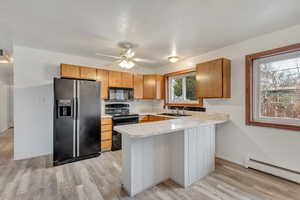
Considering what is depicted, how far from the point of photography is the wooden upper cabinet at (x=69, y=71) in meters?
3.19

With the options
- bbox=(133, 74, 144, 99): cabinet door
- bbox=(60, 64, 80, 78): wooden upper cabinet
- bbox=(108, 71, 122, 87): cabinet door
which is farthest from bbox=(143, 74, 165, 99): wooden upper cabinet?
bbox=(60, 64, 80, 78): wooden upper cabinet

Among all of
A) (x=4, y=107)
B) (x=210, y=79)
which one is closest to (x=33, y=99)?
(x=210, y=79)

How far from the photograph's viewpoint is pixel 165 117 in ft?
12.3

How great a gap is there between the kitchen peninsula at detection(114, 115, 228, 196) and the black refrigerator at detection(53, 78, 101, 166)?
1402 mm

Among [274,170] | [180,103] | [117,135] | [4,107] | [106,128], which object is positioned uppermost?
[180,103]

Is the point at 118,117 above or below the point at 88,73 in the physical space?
below

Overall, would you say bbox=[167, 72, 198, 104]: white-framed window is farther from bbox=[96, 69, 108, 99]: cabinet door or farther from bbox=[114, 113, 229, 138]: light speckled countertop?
bbox=[96, 69, 108, 99]: cabinet door

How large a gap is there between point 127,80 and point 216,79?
2.36 metres

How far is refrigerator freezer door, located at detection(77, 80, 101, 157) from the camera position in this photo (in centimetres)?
300

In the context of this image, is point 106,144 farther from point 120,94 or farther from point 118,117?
point 120,94

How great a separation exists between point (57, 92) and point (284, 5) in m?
3.73

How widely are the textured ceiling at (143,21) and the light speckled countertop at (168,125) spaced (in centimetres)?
152

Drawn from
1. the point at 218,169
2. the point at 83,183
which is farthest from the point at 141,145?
the point at 218,169

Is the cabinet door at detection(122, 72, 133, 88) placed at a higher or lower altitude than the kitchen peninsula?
higher
